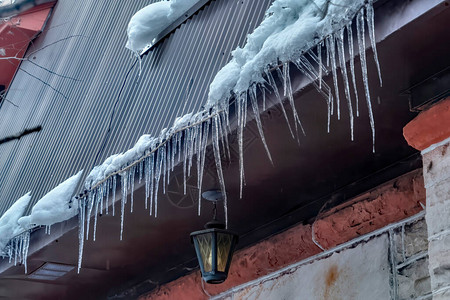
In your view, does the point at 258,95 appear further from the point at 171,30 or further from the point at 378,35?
the point at 171,30

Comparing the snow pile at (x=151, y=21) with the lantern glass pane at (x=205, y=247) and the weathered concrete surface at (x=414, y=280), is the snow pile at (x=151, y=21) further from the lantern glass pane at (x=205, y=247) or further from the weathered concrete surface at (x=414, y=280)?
the weathered concrete surface at (x=414, y=280)

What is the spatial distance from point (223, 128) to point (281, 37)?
62 cm

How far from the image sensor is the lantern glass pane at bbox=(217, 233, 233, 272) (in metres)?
5.12

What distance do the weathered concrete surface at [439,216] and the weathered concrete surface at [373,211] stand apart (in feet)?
2.08

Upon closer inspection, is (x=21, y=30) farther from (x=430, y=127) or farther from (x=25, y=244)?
(x=430, y=127)

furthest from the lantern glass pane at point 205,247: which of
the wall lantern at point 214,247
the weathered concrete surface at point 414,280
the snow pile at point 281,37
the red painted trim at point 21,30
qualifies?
the red painted trim at point 21,30

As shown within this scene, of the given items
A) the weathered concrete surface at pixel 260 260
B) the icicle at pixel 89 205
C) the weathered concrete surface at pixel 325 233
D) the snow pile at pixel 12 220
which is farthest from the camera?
the snow pile at pixel 12 220

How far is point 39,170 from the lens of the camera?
697cm

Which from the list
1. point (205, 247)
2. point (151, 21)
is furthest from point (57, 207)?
point (151, 21)

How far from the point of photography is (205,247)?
5152 mm

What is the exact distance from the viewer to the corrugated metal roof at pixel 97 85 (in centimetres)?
507

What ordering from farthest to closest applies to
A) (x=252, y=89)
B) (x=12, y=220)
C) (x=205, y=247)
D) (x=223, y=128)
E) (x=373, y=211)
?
(x=12, y=220) → (x=205, y=247) → (x=373, y=211) → (x=223, y=128) → (x=252, y=89)

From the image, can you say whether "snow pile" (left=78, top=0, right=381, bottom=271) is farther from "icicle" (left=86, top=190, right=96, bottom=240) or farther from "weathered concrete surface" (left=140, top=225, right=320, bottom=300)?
"weathered concrete surface" (left=140, top=225, right=320, bottom=300)

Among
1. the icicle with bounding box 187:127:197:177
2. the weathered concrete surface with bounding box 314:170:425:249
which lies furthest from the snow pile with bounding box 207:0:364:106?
the weathered concrete surface with bounding box 314:170:425:249
